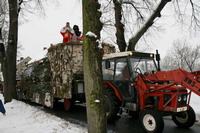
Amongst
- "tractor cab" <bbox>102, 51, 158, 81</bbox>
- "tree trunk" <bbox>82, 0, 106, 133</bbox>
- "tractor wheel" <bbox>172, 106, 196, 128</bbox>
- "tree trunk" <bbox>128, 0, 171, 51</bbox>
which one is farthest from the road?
"tree trunk" <bbox>128, 0, 171, 51</bbox>

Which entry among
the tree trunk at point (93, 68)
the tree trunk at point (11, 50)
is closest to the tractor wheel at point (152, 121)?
the tree trunk at point (93, 68)

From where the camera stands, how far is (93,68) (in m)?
7.25

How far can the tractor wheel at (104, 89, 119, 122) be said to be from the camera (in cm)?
1120

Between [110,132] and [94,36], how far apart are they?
3784 millimetres

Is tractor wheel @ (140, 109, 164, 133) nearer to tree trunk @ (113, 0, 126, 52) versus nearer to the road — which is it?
the road

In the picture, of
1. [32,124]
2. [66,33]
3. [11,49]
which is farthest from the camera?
[11,49]

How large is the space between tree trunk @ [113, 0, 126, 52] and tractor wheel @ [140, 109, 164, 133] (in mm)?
9265

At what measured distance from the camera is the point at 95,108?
724 cm

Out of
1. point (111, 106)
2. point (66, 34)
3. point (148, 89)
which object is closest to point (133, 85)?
point (148, 89)

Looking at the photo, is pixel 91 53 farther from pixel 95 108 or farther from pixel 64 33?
pixel 64 33

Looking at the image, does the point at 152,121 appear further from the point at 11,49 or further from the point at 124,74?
the point at 11,49

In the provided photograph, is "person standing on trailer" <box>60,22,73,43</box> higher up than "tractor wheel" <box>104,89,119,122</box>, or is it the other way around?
"person standing on trailer" <box>60,22,73,43</box>

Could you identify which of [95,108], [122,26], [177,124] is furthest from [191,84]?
[122,26]

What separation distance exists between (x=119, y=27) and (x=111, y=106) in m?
8.62
